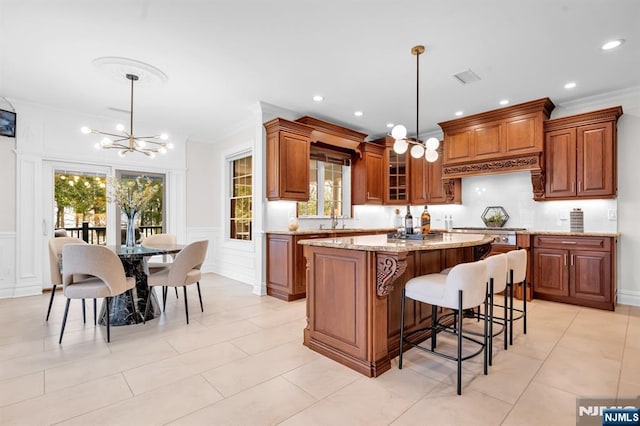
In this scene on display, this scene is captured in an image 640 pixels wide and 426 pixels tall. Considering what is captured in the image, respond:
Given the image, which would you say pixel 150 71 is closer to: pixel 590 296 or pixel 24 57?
pixel 24 57

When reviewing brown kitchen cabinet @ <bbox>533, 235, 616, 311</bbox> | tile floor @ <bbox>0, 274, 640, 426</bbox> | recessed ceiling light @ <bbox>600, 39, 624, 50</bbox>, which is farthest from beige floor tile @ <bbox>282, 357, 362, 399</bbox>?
recessed ceiling light @ <bbox>600, 39, 624, 50</bbox>

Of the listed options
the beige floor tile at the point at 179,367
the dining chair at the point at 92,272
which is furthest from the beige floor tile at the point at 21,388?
the dining chair at the point at 92,272

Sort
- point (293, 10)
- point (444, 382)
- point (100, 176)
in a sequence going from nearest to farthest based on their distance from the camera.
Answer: point (444, 382) → point (293, 10) → point (100, 176)

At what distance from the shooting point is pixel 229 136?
6098 millimetres

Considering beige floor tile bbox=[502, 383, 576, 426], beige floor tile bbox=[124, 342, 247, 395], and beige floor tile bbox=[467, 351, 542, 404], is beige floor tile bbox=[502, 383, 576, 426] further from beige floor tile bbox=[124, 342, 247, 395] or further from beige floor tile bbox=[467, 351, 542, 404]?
beige floor tile bbox=[124, 342, 247, 395]

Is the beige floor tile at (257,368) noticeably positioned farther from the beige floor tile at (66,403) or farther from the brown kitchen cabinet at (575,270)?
the brown kitchen cabinet at (575,270)

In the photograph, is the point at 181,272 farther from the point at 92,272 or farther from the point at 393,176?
the point at 393,176

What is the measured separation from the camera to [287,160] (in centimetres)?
467

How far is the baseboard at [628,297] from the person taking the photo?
411 centimetres

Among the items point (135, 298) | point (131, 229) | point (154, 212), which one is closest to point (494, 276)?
point (135, 298)

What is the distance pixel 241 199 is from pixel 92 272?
10.5 ft

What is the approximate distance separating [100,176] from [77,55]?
271 centimetres

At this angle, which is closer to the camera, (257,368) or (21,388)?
(21,388)

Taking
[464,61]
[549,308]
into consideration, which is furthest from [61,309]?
[549,308]
